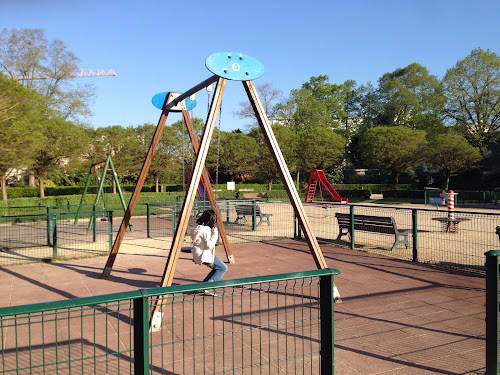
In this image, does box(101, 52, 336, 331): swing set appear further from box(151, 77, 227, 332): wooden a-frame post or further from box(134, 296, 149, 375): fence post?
box(134, 296, 149, 375): fence post

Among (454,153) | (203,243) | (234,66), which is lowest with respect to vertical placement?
(203,243)

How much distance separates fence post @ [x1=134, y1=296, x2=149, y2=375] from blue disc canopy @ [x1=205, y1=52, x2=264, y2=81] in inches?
157

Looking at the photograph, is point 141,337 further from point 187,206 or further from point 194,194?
point 194,194

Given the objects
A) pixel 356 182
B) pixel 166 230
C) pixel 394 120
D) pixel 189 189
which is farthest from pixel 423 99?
pixel 189 189

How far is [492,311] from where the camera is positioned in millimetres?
3643

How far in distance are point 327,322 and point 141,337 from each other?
1.43 meters

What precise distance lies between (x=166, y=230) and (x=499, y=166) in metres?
34.7

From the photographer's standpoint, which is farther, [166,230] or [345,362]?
[166,230]

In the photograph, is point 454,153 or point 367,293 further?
point 454,153

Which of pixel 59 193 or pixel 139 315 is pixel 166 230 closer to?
pixel 139 315

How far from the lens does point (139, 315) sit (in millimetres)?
2740

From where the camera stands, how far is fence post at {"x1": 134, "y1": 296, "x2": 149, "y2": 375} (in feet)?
8.84

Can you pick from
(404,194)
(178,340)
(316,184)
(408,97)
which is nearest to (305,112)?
(408,97)

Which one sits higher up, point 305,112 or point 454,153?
point 305,112
